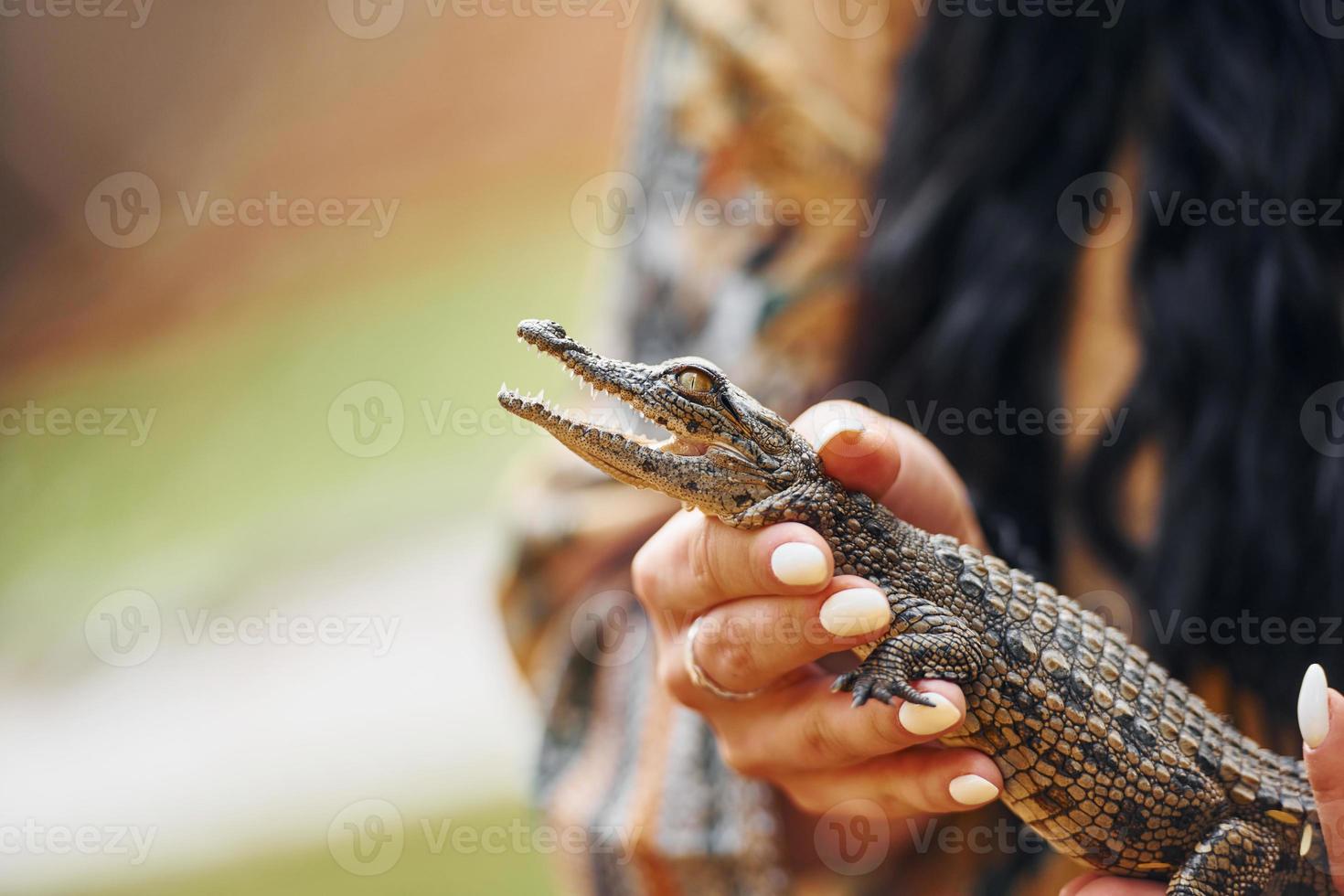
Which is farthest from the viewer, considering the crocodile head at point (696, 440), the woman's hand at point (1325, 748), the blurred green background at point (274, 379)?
the blurred green background at point (274, 379)

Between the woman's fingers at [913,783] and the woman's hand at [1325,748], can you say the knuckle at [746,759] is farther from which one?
the woman's hand at [1325,748]

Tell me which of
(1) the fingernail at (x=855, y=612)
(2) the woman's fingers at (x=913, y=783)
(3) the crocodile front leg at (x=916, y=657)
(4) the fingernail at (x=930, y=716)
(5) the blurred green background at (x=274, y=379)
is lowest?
(2) the woman's fingers at (x=913, y=783)

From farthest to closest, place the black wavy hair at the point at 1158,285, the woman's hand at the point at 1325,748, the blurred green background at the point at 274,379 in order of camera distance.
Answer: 1. the blurred green background at the point at 274,379
2. the black wavy hair at the point at 1158,285
3. the woman's hand at the point at 1325,748

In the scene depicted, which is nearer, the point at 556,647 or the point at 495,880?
the point at 556,647

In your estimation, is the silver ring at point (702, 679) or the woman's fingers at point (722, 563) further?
the silver ring at point (702, 679)

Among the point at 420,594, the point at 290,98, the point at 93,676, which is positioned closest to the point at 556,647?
the point at 420,594

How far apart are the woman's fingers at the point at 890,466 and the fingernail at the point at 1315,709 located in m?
0.34

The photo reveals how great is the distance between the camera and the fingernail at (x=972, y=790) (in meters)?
0.79

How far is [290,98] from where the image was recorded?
343 cm

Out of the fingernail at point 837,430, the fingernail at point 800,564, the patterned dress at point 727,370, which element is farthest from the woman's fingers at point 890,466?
the patterned dress at point 727,370

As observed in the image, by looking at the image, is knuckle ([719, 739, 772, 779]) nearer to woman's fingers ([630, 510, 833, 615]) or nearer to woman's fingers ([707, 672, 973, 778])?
woman's fingers ([707, 672, 973, 778])

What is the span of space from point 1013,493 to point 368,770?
2.23m

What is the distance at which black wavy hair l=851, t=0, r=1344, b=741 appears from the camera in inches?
48.8

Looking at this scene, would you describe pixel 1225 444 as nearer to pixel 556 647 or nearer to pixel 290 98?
pixel 556 647
